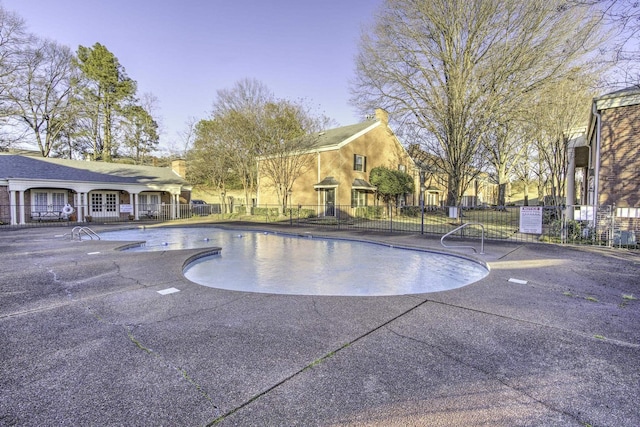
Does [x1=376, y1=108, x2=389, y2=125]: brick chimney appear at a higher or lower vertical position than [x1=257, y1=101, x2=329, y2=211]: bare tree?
higher

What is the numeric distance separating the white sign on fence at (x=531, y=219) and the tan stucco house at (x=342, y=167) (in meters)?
10.9

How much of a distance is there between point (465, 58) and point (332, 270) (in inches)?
548

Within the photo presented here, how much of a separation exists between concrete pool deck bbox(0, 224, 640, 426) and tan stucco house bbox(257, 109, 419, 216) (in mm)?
14991

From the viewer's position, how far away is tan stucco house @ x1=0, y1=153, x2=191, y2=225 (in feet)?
56.9

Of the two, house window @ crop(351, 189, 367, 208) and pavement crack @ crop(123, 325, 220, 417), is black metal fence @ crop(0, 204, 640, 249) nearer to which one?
house window @ crop(351, 189, 367, 208)

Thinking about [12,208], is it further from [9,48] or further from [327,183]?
[327,183]

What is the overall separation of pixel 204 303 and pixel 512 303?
13.5ft

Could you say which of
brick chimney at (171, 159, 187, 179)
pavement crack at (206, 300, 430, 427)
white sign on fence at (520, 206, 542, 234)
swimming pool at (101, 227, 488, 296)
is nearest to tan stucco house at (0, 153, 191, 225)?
brick chimney at (171, 159, 187, 179)

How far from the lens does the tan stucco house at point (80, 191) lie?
1733cm

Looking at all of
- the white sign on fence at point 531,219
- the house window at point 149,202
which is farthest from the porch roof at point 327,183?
the house window at point 149,202

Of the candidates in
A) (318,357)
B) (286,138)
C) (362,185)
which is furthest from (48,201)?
(318,357)

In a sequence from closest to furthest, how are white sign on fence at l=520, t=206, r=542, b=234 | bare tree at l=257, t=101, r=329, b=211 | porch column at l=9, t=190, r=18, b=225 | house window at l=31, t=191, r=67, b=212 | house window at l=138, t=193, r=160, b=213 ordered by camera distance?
white sign on fence at l=520, t=206, r=542, b=234
porch column at l=9, t=190, r=18, b=225
house window at l=31, t=191, r=67, b=212
bare tree at l=257, t=101, r=329, b=211
house window at l=138, t=193, r=160, b=213

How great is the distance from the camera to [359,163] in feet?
71.4

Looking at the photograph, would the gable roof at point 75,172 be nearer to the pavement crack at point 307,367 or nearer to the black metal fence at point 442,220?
the black metal fence at point 442,220
